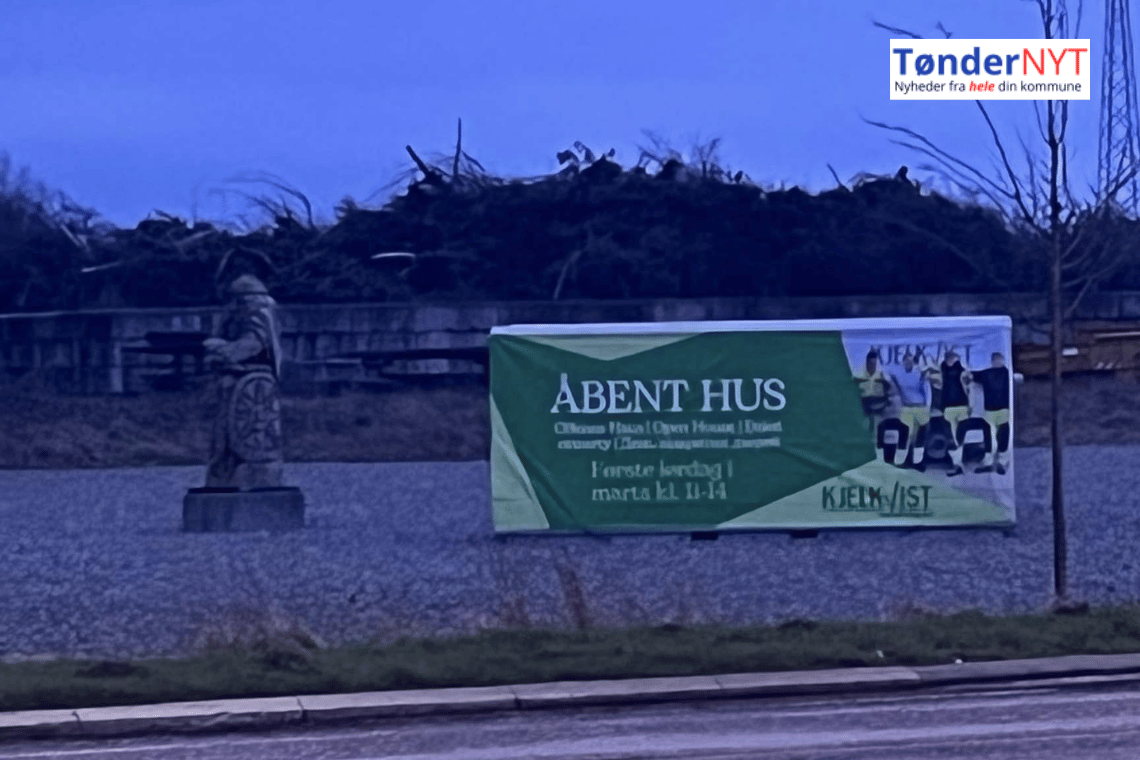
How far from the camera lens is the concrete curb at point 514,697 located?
8227 mm

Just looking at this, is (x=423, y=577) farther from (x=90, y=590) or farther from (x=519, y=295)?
(x=519, y=295)

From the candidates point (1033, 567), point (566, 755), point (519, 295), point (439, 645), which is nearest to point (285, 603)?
point (439, 645)

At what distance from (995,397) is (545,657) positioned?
7.90 meters

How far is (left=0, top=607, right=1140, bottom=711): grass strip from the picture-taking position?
8.88 m

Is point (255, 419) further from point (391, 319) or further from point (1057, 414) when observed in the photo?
point (391, 319)

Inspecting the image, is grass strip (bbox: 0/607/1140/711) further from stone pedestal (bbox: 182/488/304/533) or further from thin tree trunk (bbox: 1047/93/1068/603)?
stone pedestal (bbox: 182/488/304/533)

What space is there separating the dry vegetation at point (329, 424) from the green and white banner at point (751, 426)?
17.6 m

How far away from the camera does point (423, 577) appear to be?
46.1 feet

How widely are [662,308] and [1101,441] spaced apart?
31.5 ft

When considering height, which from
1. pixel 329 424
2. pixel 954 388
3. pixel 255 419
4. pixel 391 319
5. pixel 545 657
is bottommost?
pixel 545 657

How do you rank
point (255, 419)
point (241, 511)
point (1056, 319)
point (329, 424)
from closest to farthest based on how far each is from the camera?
point (1056, 319) → point (241, 511) → point (255, 419) → point (329, 424)

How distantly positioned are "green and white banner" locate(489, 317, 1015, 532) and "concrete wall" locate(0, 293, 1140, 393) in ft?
66.8

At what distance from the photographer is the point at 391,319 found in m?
37.0

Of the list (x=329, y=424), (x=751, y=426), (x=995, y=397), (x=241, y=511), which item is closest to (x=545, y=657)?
(x=751, y=426)
